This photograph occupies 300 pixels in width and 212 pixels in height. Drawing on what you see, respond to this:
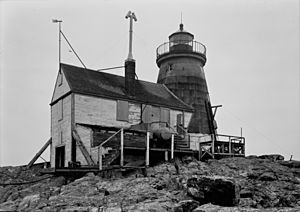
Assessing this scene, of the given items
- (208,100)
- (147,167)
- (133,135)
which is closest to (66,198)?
(147,167)

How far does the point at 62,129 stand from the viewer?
2438 centimetres

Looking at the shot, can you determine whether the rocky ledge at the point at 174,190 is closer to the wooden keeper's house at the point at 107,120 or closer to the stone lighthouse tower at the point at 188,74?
the wooden keeper's house at the point at 107,120

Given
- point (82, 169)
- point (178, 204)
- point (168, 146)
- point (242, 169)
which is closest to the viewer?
point (178, 204)

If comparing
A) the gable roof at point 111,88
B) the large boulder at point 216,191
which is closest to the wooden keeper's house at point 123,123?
the gable roof at point 111,88

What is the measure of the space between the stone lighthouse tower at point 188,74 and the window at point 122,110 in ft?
22.0

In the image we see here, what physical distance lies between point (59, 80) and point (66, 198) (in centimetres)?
1089

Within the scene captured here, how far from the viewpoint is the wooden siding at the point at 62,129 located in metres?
23.5

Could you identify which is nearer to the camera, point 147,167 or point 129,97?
point 147,167

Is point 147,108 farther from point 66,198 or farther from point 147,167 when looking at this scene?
point 66,198

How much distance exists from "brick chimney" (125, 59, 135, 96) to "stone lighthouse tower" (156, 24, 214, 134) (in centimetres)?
563

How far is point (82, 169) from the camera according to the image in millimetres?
19797

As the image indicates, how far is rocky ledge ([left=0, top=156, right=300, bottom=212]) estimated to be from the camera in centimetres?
1466

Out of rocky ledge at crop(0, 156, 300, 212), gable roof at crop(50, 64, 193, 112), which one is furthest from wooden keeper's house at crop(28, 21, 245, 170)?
rocky ledge at crop(0, 156, 300, 212)

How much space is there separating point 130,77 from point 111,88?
1829 mm
